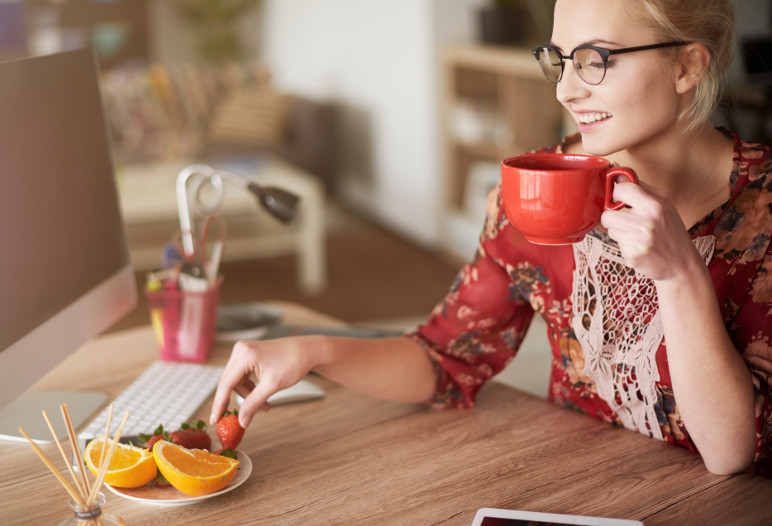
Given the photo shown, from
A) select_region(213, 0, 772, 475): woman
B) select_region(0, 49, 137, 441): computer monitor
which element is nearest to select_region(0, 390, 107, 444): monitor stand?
select_region(0, 49, 137, 441): computer monitor

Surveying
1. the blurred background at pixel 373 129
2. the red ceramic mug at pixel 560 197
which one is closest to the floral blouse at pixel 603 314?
the red ceramic mug at pixel 560 197

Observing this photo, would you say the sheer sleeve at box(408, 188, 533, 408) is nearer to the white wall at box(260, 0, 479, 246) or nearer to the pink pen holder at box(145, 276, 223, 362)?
the pink pen holder at box(145, 276, 223, 362)

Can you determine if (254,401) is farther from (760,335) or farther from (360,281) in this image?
(360,281)

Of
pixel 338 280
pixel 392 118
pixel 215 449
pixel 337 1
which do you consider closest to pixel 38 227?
pixel 215 449

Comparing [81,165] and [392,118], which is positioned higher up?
[81,165]

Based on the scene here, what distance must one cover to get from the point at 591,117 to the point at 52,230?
0.74m

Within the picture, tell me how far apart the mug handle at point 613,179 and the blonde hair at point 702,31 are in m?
0.22

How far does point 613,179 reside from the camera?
90 cm

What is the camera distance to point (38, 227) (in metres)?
1.15

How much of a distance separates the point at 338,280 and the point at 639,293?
125 inches

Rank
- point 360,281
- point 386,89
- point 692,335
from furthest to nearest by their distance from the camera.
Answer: point 386,89 < point 360,281 < point 692,335

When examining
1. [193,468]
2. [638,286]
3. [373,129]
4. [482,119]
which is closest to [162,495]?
[193,468]

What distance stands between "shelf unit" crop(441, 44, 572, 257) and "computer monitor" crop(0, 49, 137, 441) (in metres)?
2.65

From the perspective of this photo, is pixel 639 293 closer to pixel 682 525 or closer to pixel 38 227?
pixel 682 525
